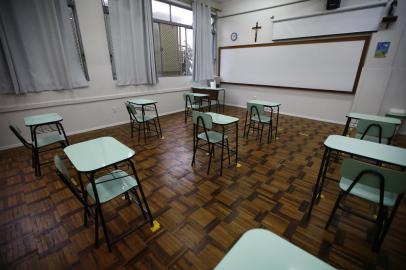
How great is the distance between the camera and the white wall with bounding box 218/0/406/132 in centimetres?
375

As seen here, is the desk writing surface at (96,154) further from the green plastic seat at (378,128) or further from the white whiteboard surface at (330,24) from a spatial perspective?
the white whiteboard surface at (330,24)

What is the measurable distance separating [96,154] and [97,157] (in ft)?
0.19

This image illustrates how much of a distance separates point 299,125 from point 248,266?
4545 mm

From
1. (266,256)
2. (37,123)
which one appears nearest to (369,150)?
(266,256)

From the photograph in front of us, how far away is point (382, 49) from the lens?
12.5 ft

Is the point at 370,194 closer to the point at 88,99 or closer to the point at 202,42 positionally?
the point at 88,99

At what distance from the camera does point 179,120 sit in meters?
4.90

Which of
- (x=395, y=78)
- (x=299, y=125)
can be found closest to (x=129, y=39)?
(x=299, y=125)

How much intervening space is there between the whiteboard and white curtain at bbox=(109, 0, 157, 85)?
287cm

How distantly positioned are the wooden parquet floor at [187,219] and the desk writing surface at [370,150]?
0.70 meters

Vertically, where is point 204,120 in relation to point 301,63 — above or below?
below

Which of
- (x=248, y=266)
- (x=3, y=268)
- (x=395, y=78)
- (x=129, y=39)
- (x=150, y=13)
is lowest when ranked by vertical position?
(x=3, y=268)

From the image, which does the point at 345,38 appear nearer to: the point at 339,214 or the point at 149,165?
the point at 339,214

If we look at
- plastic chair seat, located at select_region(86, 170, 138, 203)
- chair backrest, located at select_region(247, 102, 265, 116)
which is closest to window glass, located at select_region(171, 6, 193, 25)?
chair backrest, located at select_region(247, 102, 265, 116)
